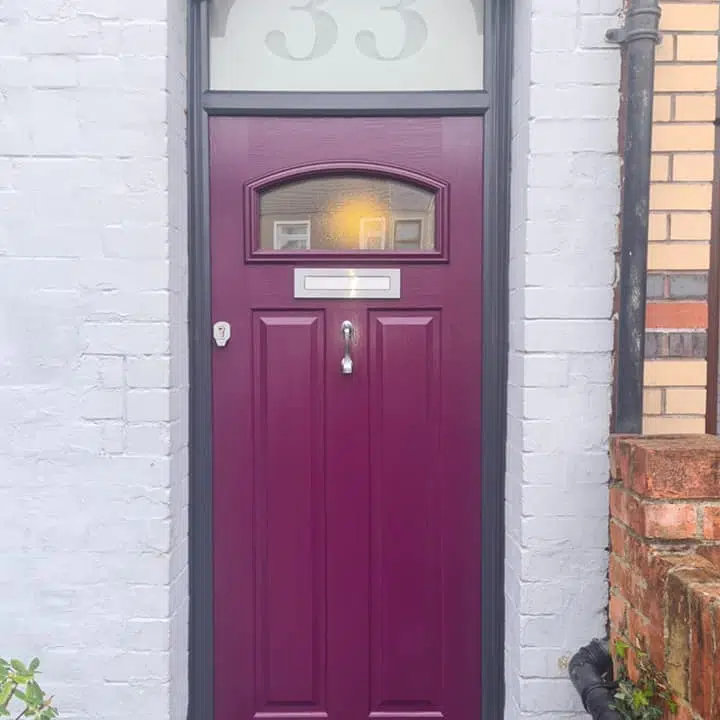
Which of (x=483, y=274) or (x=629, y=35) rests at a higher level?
(x=629, y=35)

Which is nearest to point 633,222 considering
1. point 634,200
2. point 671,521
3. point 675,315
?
point 634,200

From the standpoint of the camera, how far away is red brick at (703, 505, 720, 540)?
5.88 ft

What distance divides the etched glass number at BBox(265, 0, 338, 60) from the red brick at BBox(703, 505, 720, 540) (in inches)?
72.4

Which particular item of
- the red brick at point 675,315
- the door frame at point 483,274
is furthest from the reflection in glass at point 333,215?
the red brick at point 675,315

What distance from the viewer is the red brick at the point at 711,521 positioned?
5.88 feet

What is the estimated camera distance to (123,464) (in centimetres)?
205

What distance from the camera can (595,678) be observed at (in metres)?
1.93

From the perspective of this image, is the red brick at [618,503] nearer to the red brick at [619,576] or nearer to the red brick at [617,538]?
the red brick at [617,538]

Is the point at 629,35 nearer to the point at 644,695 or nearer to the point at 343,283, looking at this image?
the point at 343,283

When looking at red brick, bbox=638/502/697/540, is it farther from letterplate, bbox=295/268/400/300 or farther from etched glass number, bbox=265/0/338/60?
etched glass number, bbox=265/0/338/60

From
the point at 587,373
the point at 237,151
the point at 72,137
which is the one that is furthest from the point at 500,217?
the point at 72,137

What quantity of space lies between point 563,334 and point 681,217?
0.51 meters

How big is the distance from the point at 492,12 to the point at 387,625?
82.9 inches

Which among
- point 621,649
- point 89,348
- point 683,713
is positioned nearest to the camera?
point 683,713
